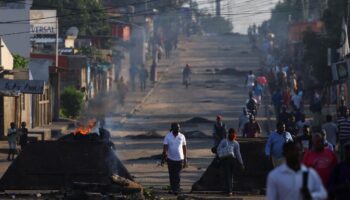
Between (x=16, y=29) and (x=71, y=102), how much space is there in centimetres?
430

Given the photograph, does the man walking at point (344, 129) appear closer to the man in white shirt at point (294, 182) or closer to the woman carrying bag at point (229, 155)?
the woman carrying bag at point (229, 155)

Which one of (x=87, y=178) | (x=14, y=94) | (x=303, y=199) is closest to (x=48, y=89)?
(x=14, y=94)

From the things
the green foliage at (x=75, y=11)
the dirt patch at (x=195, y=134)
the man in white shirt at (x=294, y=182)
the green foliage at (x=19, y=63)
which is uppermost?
the green foliage at (x=75, y=11)

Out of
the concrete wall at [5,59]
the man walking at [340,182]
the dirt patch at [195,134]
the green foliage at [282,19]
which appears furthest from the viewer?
the green foliage at [282,19]

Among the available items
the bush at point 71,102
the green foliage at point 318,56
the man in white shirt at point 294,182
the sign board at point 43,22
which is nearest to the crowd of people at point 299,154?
the man in white shirt at point 294,182

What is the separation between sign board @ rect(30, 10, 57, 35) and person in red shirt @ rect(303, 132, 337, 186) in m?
38.5

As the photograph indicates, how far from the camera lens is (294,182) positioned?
11.3m

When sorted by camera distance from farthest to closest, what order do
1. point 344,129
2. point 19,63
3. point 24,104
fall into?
point 19,63 → point 24,104 → point 344,129

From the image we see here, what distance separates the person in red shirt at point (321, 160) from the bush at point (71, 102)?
34907mm

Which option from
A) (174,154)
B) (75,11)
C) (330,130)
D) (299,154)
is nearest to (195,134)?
(330,130)

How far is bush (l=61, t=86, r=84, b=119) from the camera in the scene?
48969mm

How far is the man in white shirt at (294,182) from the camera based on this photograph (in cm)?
1119

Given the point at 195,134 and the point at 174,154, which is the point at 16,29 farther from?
the point at 174,154

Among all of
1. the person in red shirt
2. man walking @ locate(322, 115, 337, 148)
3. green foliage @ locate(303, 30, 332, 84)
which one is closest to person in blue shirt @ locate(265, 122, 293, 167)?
man walking @ locate(322, 115, 337, 148)
